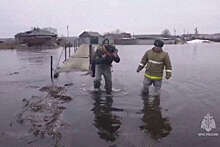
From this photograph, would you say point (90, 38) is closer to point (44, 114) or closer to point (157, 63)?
point (157, 63)

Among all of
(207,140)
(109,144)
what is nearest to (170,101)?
(207,140)

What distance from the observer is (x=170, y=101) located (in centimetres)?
696

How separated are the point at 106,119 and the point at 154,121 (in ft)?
3.33

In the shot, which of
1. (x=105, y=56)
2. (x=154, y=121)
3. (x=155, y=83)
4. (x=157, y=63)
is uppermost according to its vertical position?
(x=105, y=56)

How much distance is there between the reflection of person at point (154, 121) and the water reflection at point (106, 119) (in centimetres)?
58

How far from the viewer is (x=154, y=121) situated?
5254 mm

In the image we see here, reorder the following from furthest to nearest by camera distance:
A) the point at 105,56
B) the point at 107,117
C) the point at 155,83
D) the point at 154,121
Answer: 1. the point at 105,56
2. the point at 155,83
3. the point at 107,117
4. the point at 154,121

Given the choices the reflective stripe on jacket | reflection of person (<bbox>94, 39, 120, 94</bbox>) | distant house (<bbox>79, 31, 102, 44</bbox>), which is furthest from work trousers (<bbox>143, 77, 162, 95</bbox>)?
distant house (<bbox>79, 31, 102, 44</bbox>)

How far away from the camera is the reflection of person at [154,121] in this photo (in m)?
4.62

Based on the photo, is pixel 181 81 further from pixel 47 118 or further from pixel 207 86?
pixel 47 118

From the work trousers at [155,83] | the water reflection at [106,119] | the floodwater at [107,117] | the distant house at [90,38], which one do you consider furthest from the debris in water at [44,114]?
the distant house at [90,38]

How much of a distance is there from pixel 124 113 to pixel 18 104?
113 inches

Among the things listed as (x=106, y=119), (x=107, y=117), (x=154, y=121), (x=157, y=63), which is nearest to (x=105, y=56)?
(x=157, y=63)

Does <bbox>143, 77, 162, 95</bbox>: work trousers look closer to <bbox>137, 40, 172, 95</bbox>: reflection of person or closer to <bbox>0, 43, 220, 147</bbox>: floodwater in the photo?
<bbox>137, 40, 172, 95</bbox>: reflection of person
